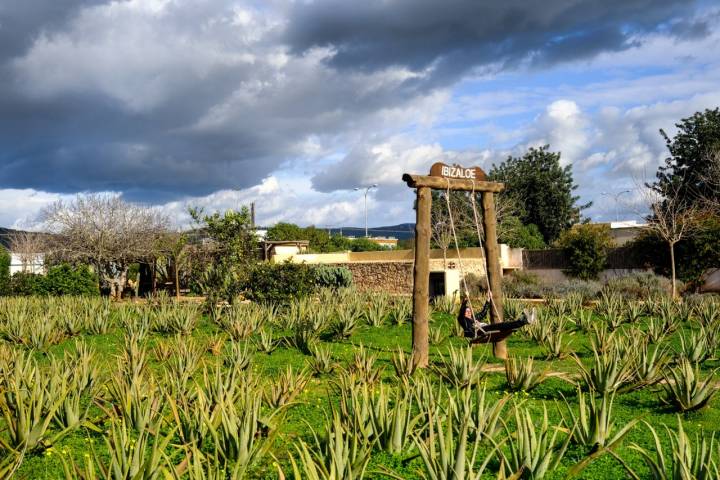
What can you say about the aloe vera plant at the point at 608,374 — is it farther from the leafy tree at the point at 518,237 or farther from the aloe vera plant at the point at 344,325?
the leafy tree at the point at 518,237

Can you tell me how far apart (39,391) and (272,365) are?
4.66 metres

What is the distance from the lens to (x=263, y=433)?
18.1ft

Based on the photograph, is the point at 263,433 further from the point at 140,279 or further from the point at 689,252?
the point at 140,279

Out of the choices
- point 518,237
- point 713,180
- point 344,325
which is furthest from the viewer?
point 518,237

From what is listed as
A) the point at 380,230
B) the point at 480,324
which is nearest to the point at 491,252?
the point at 480,324

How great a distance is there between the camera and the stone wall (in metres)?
27.6

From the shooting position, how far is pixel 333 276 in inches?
1041

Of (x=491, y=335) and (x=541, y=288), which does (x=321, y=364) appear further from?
(x=541, y=288)

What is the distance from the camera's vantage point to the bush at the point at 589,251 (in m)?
29.3

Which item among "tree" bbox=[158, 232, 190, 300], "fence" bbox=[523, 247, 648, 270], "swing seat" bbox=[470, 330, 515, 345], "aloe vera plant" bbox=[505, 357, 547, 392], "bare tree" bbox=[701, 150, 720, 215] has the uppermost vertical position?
"bare tree" bbox=[701, 150, 720, 215]

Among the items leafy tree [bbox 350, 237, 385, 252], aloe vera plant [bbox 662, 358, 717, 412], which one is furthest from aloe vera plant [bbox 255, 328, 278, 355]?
leafy tree [bbox 350, 237, 385, 252]

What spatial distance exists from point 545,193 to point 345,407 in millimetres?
41863

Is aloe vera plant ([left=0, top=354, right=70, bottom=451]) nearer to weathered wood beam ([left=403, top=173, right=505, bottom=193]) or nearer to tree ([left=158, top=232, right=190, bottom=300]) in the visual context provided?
weathered wood beam ([left=403, top=173, right=505, bottom=193])

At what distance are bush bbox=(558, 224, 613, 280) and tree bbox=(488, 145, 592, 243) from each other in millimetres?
14283
